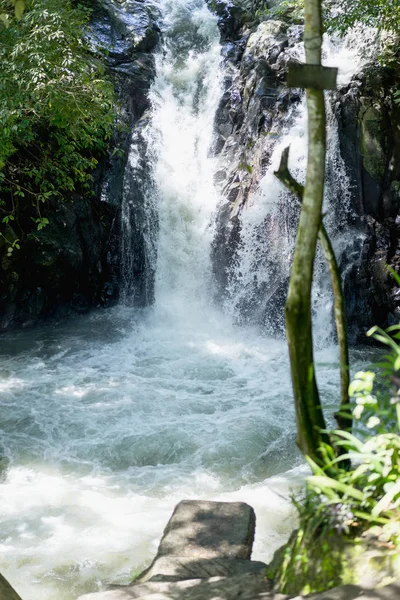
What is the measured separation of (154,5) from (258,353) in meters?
12.4

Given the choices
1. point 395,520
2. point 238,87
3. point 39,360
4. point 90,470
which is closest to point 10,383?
point 39,360

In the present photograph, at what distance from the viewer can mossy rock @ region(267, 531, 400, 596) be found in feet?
7.16

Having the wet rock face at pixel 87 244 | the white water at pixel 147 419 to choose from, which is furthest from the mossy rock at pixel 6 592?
the wet rock face at pixel 87 244

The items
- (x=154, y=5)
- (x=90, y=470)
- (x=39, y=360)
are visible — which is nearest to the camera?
(x=90, y=470)

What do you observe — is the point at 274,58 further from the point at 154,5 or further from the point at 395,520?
the point at 395,520

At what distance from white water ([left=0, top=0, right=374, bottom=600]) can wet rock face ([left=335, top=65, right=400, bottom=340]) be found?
1.23 m

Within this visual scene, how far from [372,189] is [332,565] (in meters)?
9.07

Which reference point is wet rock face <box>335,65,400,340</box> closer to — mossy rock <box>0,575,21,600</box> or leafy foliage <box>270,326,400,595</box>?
leafy foliage <box>270,326,400,595</box>

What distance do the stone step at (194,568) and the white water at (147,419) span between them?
39 cm

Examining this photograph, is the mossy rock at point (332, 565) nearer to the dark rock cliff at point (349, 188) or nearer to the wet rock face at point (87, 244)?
the dark rock cliff at point (349, 188)

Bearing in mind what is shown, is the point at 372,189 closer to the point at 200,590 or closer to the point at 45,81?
the point at 45,81

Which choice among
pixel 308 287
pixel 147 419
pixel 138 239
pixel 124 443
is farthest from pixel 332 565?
pixel 138 239

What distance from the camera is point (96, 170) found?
1212cm

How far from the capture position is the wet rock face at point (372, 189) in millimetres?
10242
